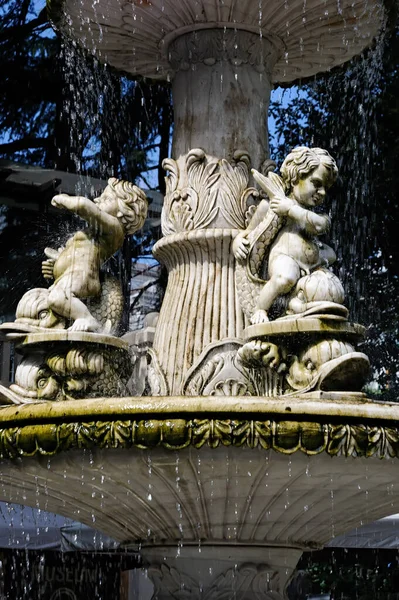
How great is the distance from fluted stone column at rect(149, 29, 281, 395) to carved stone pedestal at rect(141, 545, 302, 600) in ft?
3.05

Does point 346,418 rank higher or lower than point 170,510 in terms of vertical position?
higher

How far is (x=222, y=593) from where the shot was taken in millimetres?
5516

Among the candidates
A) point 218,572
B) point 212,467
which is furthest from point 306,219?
point 218,572

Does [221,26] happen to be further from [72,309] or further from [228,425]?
[228,425]

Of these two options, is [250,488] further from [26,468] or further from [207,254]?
[207,254]

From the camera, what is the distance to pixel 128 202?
6.40m

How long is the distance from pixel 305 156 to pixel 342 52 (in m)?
1.78

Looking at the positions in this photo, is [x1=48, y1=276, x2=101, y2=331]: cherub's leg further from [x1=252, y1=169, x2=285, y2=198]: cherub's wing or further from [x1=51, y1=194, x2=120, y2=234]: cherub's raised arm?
[x1=252, y1=169, x2=285, y2=198]: cherub's wing

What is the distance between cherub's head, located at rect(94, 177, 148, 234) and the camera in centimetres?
636

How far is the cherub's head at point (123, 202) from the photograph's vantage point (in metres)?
6.36

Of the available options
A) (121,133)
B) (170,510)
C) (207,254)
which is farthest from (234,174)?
(121,133)

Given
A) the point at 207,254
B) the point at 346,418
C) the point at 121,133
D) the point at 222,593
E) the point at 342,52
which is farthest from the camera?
the point at 121,133

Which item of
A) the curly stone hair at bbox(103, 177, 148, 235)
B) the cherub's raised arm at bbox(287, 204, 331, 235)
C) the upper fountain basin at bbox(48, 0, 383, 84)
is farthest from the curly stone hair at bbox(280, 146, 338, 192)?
the upper fountain basin at bbox(48, 0, 383, 84)

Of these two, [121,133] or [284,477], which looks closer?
[284,477]
